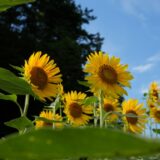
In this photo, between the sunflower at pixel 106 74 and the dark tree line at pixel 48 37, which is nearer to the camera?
the sunflower at pixel 106 74

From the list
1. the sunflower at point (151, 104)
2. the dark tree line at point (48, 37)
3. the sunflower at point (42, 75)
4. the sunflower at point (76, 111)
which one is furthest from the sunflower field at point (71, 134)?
the dark tree line at point (48, 37)

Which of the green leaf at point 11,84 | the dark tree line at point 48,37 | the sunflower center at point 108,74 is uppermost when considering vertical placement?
the dark tree line at point 48,37

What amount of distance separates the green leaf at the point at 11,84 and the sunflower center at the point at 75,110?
7.57 feet

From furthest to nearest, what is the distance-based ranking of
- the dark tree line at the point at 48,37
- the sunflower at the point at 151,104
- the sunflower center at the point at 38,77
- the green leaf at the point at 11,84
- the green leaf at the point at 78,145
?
1. the dark tree line at the point at 48,37
2. the sunflower at the point at 151,104
3. the sunflower center at the point at 38,77
4. the green leaf at the point at 11,84
5. the green leaf at the point at 78,145

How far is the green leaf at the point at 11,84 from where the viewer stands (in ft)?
2.54

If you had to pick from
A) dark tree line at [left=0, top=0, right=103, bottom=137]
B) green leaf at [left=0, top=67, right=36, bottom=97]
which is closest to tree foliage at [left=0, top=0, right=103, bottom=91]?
dark tree line at [left=0, top=0, right=103, bottom=137]

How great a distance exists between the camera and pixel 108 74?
7.80 ft

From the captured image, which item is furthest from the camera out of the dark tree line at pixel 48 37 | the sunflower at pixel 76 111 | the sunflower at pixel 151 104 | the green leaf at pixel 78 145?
the dark tree line at pixel 48 37

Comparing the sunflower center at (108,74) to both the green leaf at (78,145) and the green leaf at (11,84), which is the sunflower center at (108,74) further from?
the green leaf at (78,145)

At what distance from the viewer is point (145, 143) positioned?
25 cm

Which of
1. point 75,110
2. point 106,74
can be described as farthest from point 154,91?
point 106,74

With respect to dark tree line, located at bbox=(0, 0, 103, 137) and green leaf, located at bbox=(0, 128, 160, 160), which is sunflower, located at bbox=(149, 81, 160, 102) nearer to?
green leaf, located at bbox=(0, 128, 160, 160)

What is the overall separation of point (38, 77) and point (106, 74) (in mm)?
442

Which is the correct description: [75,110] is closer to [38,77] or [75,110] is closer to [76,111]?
[76,111]
